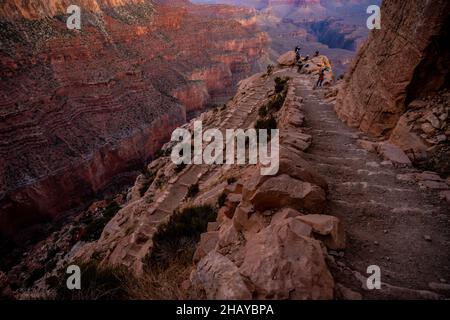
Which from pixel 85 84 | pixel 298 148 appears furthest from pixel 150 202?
pixel 85 84

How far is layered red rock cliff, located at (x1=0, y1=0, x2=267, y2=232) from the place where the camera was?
Result: 91.9 feet

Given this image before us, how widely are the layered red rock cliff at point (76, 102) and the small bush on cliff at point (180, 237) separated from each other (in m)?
23.4

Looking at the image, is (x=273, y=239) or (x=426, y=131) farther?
(x=426, y=131)

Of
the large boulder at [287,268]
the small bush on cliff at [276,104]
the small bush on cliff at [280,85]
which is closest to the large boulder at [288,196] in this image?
the large boulder at [287,268]

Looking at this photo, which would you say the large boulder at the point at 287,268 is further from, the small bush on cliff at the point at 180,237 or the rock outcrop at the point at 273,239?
the small bush on cliff at the point at 180,237

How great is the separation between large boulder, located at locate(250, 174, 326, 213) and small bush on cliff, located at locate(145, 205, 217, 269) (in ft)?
7.63

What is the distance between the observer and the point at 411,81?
29.2 feet

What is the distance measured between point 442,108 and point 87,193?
33.1 metres

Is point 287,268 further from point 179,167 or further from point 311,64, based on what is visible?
point 311,64

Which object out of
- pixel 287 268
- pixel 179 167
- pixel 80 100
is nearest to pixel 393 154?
pixel 287 268

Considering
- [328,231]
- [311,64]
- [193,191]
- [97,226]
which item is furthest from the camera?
[311,64]

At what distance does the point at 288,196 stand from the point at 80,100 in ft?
124

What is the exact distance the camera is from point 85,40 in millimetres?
40844

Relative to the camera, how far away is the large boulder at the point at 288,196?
582 centimetres
